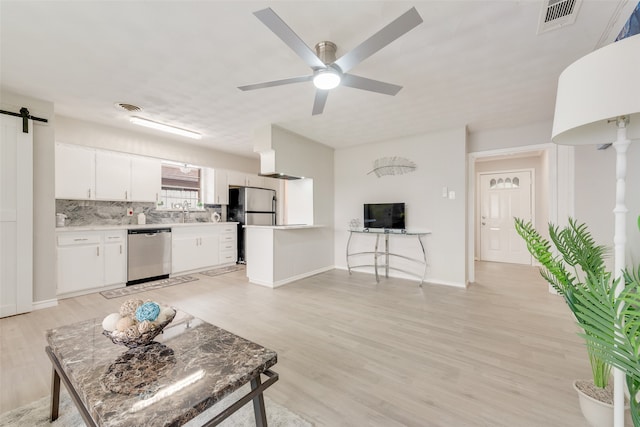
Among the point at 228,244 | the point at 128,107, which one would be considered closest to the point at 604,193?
the point at 128,107

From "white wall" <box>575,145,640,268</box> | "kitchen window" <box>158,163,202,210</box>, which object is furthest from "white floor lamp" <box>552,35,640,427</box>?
"kitchen window" <box>158,163,202,210</box>

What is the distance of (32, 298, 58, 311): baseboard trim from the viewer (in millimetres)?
3037

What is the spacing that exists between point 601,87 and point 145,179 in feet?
18.1

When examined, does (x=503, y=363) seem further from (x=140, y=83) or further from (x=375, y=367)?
(x=140, y=83)

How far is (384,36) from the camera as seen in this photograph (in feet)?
5.15

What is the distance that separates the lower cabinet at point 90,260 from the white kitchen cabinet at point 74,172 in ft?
2.19

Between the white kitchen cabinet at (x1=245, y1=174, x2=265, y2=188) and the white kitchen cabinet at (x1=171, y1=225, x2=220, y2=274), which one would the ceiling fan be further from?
the white kitchen cabinet at (x1=245, y1=174, x2=265, y2=188)

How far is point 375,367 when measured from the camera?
1.90 m

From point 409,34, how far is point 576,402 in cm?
270

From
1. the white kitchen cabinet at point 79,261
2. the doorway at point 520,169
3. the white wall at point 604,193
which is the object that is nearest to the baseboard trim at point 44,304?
the white kitchen cabinet at point 79,261

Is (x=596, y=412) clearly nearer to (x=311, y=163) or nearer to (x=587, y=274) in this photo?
(x=587, y=274)

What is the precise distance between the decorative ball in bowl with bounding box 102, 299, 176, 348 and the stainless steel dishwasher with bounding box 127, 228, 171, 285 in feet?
11.3

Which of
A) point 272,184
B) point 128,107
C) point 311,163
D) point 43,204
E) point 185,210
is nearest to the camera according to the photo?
point 43,204

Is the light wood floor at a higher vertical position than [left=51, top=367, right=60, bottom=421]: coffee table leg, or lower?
lower
